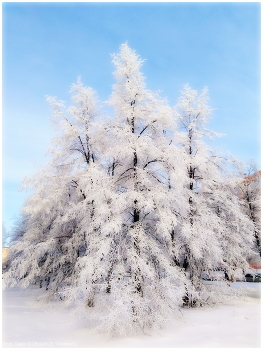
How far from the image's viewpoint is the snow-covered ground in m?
6.81

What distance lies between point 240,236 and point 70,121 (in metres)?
10.3

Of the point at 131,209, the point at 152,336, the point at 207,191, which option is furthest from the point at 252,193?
the point at 152,336

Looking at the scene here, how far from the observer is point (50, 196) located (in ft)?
35.0

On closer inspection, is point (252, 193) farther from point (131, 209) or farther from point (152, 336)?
point (152, 336)

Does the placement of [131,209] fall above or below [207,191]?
below

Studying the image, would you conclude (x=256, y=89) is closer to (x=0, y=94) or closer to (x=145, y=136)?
(x=145, y=136)

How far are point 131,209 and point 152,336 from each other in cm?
380

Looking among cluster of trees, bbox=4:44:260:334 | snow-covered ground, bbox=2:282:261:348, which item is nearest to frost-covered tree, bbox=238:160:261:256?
cluster of trees, bbox=4:44:260:334

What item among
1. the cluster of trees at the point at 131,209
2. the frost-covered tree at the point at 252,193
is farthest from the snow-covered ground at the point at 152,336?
the frost-covered tree at the point at 252,193

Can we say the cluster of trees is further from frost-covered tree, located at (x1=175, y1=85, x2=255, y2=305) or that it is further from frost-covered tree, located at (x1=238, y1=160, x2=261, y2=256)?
frost-covered tree, located at (x1=238, y1=160, x2=261, y2=256)

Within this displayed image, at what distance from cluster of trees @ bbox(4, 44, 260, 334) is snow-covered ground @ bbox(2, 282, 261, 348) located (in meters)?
0.51

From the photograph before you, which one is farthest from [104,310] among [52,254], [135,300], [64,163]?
[64,163]

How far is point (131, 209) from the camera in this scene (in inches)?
350

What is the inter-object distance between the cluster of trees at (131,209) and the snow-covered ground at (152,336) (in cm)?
51
